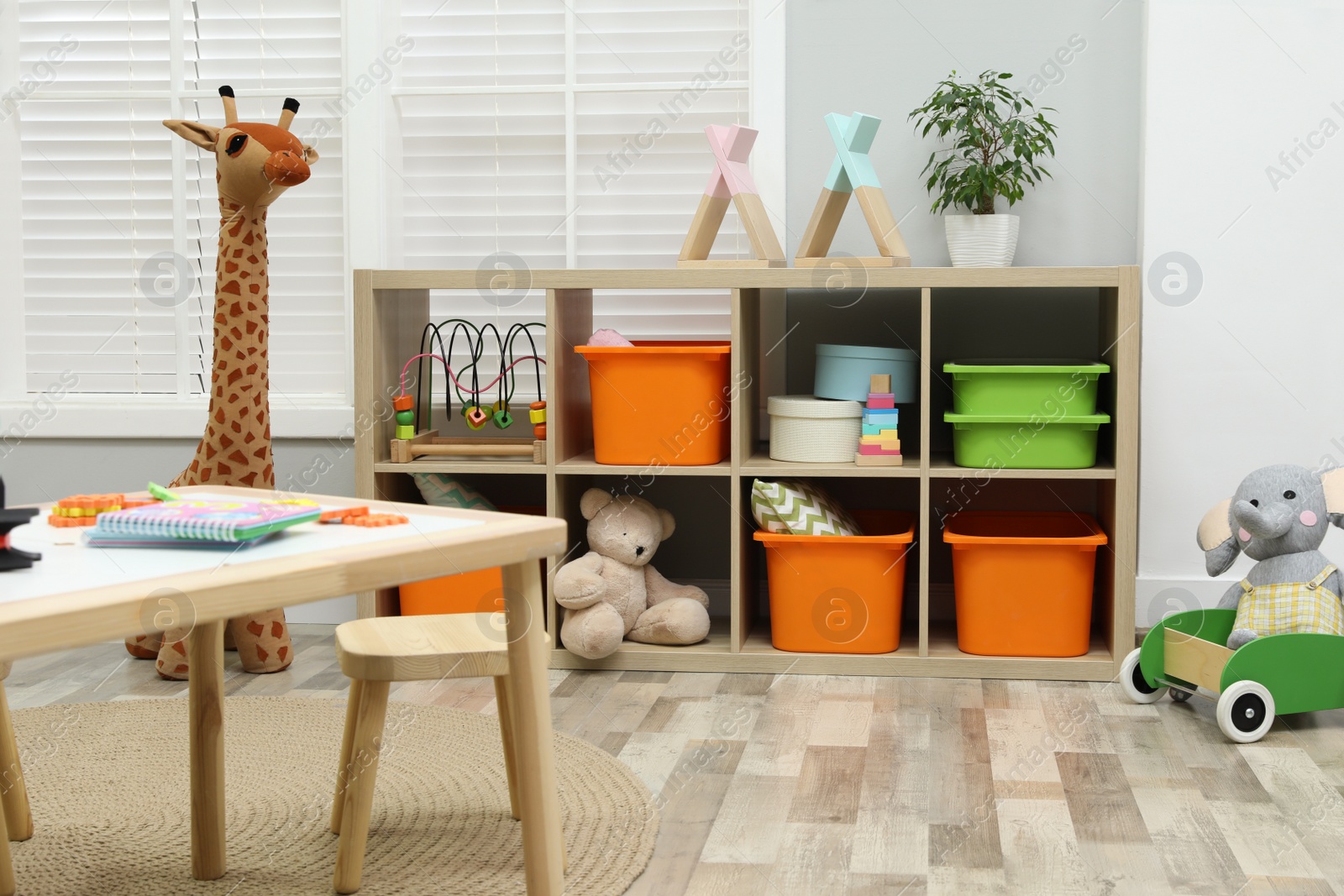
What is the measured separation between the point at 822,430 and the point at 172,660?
59.4 inches

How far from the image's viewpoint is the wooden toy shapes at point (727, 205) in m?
2.72

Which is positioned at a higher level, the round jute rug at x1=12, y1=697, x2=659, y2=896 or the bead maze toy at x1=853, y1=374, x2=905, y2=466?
the bead maze toy at x1=853, y1=374, x2=905, y2=466

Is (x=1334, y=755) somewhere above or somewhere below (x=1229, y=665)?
below

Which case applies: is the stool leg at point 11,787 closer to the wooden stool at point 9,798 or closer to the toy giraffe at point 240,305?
the wooden stool at point 9,798

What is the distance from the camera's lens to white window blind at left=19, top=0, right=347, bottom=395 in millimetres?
3195

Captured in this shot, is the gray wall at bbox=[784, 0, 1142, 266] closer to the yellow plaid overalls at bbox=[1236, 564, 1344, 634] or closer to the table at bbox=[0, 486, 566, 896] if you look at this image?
the yellow plaid overalls at bbox=[1236, 564, 1344, 634]

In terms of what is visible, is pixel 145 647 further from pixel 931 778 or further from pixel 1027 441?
pixel 1027 441

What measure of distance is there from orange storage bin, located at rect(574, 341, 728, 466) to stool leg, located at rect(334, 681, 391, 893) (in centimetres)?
120

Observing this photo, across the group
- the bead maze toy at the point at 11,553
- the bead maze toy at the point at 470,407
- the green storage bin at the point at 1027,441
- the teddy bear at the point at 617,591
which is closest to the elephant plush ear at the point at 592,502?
the teddy bear at the point at 617,591

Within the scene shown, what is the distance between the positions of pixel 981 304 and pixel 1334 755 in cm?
134

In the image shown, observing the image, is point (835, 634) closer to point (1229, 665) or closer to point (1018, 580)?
point (1018, 580)

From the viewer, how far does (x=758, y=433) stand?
10.2 ft

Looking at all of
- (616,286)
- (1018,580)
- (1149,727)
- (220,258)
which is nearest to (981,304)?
(1018,580)

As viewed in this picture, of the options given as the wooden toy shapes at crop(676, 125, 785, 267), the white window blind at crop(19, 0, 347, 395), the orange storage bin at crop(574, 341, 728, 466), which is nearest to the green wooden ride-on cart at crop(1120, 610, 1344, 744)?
the orange storage bin at crop(574, 341, 728, 466)
